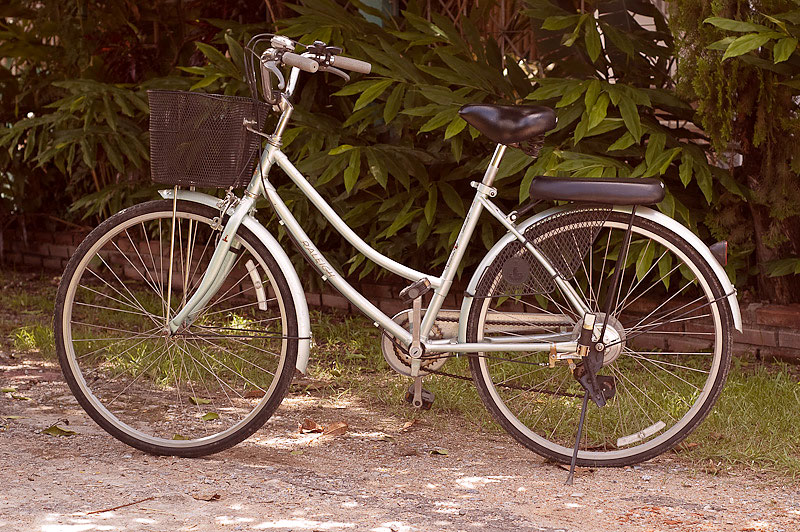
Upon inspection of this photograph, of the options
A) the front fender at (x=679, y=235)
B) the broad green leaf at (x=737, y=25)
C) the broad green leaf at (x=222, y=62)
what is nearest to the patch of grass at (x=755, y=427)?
the front fender at (x=679, y=235)

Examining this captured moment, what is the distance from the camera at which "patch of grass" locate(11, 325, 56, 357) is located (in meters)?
5.00

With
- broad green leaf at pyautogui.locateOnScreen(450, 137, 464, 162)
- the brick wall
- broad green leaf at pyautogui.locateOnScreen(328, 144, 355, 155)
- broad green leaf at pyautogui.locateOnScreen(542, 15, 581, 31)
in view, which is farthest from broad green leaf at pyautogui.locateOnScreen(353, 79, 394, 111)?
the brick wall

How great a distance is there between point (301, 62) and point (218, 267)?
2.34ft

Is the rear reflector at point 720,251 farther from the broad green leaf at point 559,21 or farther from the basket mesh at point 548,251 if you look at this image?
the broad green leaf at point 559,21

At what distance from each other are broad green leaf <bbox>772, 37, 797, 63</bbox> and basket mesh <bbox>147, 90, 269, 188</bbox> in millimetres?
1806

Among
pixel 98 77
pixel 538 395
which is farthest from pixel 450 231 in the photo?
pixel 98 77

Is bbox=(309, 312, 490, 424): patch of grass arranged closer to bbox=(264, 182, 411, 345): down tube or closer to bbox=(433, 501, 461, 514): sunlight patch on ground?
bbox=(264, 182, 411, 345): down tube

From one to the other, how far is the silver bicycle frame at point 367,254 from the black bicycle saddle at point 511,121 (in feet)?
0.25

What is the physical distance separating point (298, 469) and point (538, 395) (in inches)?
38.2

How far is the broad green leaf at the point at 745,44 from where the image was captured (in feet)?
12.1

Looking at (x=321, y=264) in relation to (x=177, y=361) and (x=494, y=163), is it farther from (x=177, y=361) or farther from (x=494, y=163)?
(x=177, y=361)

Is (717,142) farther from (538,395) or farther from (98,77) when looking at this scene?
(98,77)

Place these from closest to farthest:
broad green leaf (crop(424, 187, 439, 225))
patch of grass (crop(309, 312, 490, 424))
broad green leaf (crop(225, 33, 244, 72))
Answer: patch of grass (crop(309, 312, 490, 424))
broad green leaf (crop(424, 187, 439, 225))
broad green leaf (crop(225, 33, 244, 72))

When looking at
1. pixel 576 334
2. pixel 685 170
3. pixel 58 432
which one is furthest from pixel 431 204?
pixel 58 432
